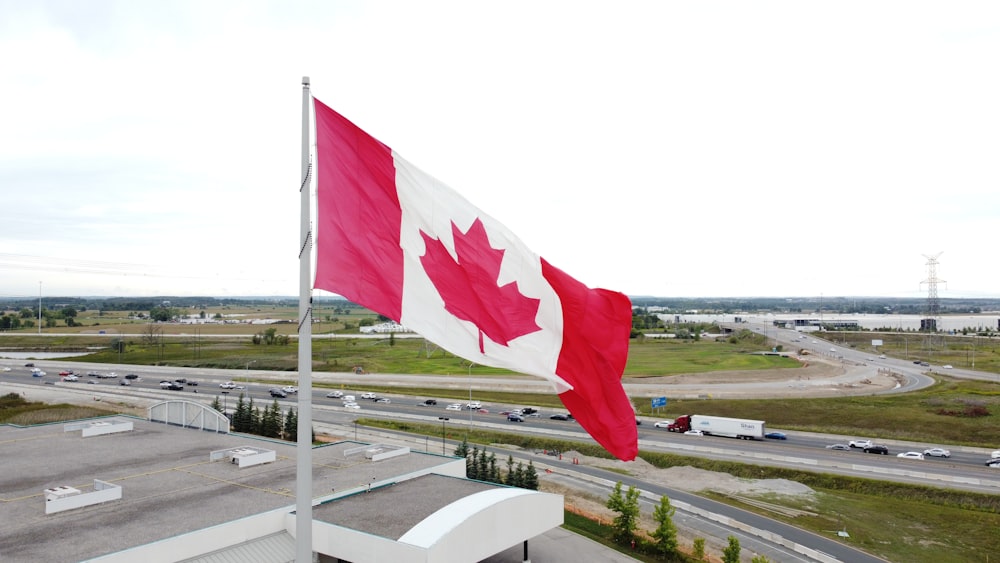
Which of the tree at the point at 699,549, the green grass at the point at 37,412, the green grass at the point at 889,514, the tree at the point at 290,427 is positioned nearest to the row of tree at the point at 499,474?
the green grass at the point at 889,514

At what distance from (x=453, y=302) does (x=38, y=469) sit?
115 feet

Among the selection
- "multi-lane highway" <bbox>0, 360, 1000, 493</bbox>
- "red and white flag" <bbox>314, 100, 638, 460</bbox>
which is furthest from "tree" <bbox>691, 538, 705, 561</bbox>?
"red and white flag" <bbox>314, 100, 638, 460</bbox>

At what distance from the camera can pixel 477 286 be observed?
41.8 ft

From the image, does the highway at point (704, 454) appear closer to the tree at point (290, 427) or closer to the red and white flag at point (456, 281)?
the tree at point (290, 427)

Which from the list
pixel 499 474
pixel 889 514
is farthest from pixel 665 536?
pixel 889 514

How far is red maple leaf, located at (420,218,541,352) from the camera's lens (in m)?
12.2

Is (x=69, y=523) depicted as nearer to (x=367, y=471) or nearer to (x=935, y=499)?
(x=367, y=471)

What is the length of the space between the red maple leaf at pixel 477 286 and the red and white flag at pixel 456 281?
20 millimetres

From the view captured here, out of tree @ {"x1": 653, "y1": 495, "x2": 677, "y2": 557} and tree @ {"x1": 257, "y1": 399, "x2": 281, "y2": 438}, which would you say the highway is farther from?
tree @ {"x1": 257, "y1": 399, "x2": 281, "y2": 438}

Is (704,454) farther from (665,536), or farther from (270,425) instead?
(270,425)

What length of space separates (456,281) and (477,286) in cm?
51

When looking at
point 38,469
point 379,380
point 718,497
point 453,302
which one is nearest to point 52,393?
point 379,380

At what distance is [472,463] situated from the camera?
48312mm

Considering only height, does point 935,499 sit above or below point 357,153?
below
